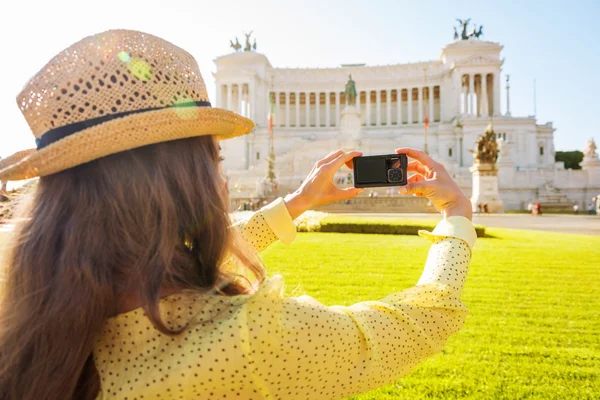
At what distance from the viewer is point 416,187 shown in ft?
6.33

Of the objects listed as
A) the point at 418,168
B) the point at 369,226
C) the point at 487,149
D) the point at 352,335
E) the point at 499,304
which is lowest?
the point at 499,304

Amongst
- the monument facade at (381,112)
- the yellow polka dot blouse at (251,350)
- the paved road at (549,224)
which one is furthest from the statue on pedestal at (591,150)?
the yellow polka dot blouse at (251,350)

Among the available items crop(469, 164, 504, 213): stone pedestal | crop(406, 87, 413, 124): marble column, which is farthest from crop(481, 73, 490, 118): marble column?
crop(469, 164, 504, 213): stone pedestal

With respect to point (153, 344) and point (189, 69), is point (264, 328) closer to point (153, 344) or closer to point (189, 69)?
point (153, 344)

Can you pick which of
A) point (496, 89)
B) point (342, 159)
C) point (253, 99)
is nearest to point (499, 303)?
point (342, 159)

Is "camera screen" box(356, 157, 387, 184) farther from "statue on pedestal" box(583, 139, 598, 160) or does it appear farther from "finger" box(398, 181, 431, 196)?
"statue on pedestal" box(583, 139, 598, 160)

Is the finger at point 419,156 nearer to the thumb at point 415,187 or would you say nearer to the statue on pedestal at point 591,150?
the thumb at point 415,187

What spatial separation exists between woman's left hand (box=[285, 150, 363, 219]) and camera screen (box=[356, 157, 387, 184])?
0.24ft

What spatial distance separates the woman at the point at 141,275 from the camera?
1.22 meters

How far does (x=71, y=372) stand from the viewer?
125 cm

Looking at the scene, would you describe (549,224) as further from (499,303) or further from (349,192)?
(349,192)

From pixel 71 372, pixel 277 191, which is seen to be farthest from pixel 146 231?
pixel 277 191

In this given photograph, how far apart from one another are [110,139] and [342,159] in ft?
3.23

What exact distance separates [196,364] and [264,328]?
0.19 m
